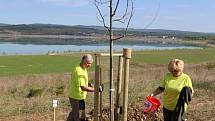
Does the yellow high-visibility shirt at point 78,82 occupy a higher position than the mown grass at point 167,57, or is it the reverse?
the yellow high-visibility shirt at point 78,82

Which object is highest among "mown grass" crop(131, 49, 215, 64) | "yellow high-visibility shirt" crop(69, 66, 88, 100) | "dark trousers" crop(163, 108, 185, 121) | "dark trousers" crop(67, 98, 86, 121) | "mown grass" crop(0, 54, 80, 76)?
"yellow high-visibility shirt" crop(69, 66, 88, 100)

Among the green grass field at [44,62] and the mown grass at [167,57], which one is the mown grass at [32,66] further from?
the mown grass at [167,57]

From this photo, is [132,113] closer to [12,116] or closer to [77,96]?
[77,96]

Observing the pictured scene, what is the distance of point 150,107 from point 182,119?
50 cm

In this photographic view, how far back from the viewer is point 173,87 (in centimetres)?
698

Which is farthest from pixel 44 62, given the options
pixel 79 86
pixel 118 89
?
pixel 118 89

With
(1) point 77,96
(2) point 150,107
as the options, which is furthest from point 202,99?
(2) point 150,107

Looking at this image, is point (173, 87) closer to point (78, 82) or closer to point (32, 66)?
point (78, 82)

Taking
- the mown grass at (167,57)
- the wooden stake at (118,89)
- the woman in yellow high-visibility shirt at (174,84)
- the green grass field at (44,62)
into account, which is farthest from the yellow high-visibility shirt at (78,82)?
the mown grass at (167,57)

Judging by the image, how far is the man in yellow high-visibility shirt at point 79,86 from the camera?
8.38 m

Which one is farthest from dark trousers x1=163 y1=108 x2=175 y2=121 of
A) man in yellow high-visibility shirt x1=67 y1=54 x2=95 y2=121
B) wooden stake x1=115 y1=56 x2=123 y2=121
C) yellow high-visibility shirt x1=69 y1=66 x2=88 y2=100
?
yellow high-visibility shirt x1=69 y1=66 x2=88 y2=100

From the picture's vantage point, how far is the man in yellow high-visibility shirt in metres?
8.38

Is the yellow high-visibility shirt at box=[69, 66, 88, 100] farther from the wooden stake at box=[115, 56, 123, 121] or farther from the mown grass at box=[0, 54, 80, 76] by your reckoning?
the mown grass at box=[0, 54, 80, 76]

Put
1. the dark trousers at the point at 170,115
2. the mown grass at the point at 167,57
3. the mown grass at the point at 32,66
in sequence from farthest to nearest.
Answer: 1. the mown grass at the point at 167,57
2. the mown grass at the point at 32,66
3. the dark trousers at the point at 170,115
